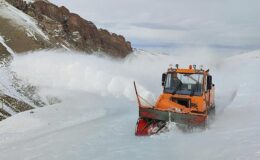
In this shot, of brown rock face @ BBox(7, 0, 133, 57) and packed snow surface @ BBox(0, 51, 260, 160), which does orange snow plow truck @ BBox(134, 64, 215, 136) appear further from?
brown rock face @ BBox(7, 0, 133, 57)

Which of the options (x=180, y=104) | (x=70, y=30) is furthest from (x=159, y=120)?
(x=70, y=30)

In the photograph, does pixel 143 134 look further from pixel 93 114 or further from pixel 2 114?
pixel 2 114

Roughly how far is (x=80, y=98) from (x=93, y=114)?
441cm

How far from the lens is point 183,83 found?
20.5 metres

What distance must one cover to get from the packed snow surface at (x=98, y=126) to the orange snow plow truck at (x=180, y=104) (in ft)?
2.27

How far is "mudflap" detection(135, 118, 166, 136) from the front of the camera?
18594 millimetres

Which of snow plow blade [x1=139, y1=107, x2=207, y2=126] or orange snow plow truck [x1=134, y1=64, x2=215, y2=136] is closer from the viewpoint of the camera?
snow plow blade [x1=139, y1=107, x2=207, y2=126]

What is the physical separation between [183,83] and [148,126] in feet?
11.1

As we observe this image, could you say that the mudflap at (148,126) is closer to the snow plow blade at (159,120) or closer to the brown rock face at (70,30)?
the snow plow blade at (159,120)

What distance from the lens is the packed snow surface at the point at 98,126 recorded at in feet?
49.1

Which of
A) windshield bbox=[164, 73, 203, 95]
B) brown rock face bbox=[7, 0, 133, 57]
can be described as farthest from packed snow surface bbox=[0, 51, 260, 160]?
brown rock face bbox=[7, 0, 133, 57]

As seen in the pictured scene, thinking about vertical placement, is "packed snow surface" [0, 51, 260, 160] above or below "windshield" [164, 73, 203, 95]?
below

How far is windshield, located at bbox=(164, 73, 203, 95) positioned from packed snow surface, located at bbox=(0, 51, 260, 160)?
2248 millimetres

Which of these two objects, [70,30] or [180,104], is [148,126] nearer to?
[180,104]
